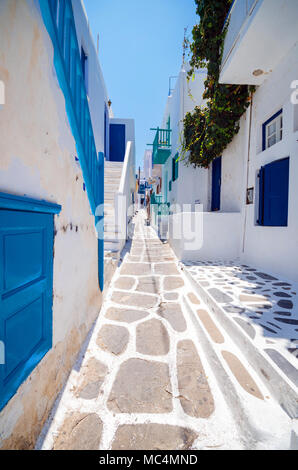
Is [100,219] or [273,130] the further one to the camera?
[273,130]

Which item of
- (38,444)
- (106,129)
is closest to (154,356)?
(38,444)

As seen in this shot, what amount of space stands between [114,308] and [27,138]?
Answer: 301 cm

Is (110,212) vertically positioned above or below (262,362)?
above

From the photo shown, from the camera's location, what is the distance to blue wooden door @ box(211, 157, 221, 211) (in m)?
7.86

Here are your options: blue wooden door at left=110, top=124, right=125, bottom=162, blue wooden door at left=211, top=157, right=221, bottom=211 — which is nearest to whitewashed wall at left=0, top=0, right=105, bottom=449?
blue wooden door at left=211, top=157, right=221, bottom=211

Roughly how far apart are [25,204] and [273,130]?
19.9ft

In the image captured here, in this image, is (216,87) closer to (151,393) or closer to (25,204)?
(25,204)

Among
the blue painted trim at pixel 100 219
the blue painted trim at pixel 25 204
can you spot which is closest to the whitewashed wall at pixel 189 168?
the blue painted trim at pixel 100 219

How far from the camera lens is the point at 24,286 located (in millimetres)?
1358

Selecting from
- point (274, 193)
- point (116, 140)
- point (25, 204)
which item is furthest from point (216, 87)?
point (116, 140)

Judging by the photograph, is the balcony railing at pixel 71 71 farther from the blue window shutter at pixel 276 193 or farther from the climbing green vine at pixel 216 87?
the climbing green vine at pixel 216 87

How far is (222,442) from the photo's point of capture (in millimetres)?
1489

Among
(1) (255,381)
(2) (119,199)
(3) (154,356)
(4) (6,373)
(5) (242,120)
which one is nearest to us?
(4) (6,373)

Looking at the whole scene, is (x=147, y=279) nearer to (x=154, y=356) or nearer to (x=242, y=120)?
(x=154, y=356)
